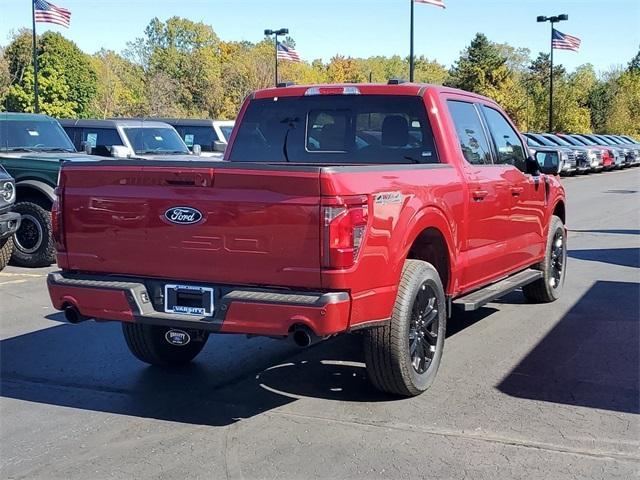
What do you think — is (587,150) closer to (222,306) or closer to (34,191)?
(34,191)

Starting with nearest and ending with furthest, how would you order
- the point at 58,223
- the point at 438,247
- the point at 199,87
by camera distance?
1. the point at 58,223
2. the point at 438,247
3. the point at 199,87

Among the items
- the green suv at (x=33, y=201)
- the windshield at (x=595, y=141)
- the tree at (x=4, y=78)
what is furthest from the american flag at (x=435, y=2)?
the tree at (x=4, y=78)

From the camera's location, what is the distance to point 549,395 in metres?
5.32

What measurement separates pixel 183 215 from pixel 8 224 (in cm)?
575

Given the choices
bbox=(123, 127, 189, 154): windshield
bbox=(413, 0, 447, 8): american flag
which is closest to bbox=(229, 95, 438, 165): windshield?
bbox=(123, 127, 189, 154): windshield

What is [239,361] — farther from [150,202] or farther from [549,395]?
[549,395]

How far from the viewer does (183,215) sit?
470 cm

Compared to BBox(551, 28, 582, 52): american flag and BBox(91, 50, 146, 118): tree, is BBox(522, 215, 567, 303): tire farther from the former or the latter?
BBox(91, 50, 146, 118): tree

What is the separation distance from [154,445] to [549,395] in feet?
8.51

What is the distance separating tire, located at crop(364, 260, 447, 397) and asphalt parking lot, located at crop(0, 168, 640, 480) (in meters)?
0.15

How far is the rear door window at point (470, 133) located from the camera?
6.28 meters

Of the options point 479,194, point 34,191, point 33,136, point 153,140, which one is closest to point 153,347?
point 479,194

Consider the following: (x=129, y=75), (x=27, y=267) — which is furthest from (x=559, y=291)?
(x=129, y=75)

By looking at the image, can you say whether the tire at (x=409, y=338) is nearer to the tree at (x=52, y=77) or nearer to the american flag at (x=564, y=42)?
the american flag at (x=564, y=42)
